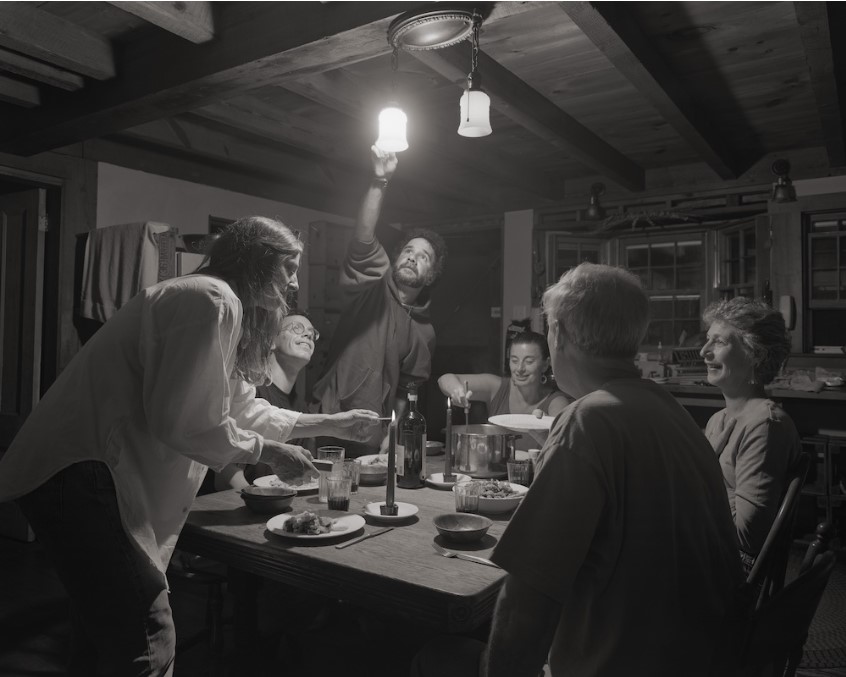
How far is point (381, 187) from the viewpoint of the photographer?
3.51 metres

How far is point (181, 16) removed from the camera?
7.56 ft

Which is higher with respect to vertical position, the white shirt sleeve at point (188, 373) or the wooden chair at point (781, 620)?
the white shirt sleeve at point (188, 373)

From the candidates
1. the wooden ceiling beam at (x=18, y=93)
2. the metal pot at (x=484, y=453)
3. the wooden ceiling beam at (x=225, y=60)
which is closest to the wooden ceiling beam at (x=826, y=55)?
the wooden ceiling beam at (x=225, y=60)

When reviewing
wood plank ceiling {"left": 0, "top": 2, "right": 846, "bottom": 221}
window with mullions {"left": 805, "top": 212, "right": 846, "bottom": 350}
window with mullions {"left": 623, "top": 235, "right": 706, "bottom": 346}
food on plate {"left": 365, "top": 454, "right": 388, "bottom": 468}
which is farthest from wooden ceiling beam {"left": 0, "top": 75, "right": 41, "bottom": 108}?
window with mullions {"left": 805, "top": 212, "right": 846, "bottom": 350}

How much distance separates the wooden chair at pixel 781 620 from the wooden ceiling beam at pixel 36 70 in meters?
3.30

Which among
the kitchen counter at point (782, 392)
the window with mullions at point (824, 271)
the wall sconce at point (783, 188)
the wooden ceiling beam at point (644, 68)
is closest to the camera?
the wooden ceiling beam at point (644, 68)

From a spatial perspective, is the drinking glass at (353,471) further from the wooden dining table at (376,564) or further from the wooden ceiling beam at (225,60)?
the wooden ceiling beam at (225,60)

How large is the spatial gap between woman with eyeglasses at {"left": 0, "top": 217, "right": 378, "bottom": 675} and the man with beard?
2.09 metres

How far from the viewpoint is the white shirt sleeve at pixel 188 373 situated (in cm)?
153

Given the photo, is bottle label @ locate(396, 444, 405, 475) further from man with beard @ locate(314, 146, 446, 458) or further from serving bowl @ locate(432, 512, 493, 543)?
man with beard @ locate(314, 146, 446, 458)

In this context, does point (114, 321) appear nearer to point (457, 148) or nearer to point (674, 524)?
point (674, 524)

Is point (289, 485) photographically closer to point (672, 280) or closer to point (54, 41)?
point (54, 41)

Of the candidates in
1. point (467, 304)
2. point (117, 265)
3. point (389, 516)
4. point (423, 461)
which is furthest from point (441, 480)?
point (467, 304)

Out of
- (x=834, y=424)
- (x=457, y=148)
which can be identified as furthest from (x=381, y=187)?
(x=834, y=424)
